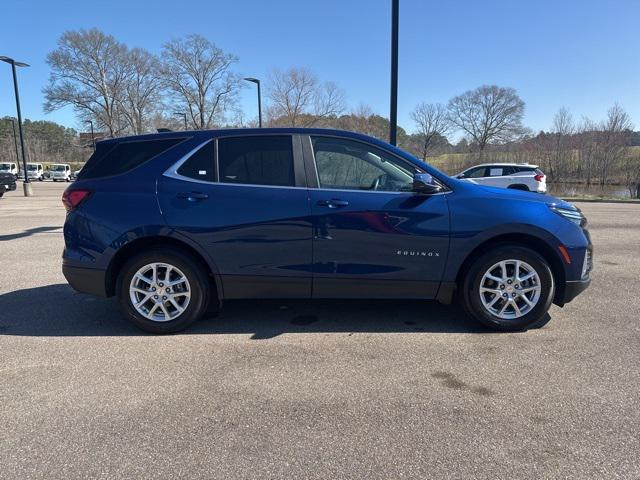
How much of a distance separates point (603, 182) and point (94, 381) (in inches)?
1710

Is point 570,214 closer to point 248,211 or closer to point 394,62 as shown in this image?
point 248,211

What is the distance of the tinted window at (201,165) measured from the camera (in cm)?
388

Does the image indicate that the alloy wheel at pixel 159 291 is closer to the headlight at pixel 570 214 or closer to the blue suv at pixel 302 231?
the blue suv at pixel 302 231

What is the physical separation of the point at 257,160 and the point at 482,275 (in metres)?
2.28

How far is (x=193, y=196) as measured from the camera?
379 cm

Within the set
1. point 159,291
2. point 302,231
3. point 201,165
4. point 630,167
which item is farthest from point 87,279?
point 630,167

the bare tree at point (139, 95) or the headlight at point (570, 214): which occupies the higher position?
the bare tree at point (139, 95)

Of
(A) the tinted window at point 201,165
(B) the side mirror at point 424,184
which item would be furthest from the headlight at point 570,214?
(A) the tinted window at point 201,165

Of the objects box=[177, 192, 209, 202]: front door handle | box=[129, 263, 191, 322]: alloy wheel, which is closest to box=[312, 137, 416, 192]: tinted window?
box=[177, 192, 209, 202]: front door handle

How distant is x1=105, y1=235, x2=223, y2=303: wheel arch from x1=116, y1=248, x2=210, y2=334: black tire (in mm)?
50

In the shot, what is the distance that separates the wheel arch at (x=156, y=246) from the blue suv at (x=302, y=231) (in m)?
0.01

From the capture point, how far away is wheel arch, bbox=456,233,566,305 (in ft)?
12.7

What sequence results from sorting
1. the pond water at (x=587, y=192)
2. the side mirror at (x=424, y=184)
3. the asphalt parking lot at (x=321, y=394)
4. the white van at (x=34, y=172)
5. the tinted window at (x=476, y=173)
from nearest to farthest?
the asphalt parking lot at (x=321, y=394), the side mirror at (x=424, y=184), the tinted window at (x=476, y=173), the pond water at (x=587, y=192), the white van at (x=34, y=172)

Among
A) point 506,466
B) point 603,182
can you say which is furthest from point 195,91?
point 506,466
